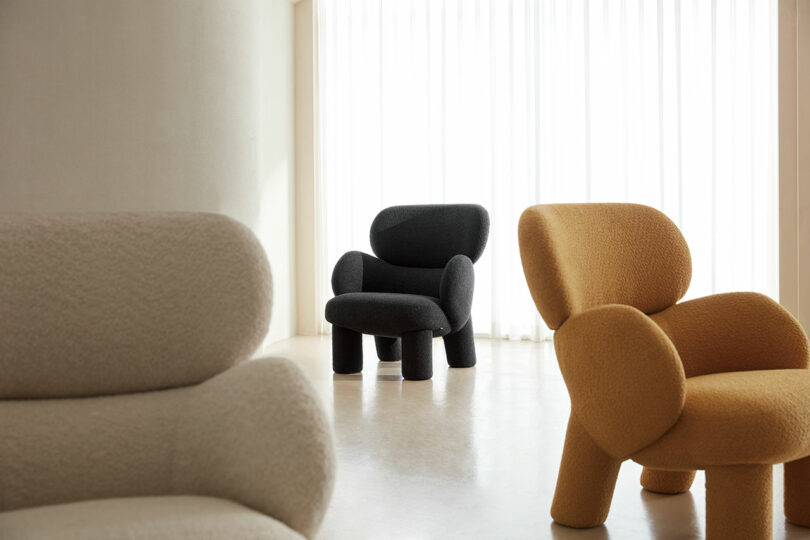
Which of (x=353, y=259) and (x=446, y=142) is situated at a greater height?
(x=446, y=142)

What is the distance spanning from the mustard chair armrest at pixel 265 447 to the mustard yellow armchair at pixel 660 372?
0.92 meters

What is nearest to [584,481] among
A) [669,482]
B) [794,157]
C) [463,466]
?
[669,482]

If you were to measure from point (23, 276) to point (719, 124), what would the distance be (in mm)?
5395

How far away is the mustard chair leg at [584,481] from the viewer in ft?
6.86

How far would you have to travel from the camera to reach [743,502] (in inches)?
70.9

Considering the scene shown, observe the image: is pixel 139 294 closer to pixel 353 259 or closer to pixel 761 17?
pixel 353 259

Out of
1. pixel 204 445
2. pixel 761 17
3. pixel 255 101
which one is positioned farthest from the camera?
pixel 761 17

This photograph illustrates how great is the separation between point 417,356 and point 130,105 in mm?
1992

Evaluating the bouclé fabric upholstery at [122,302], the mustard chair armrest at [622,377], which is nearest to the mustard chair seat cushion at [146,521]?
the bouclé fabric upholstery at [122,302]

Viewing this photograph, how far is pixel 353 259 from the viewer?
496cm

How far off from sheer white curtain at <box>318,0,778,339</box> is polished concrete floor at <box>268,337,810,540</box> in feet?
6.27

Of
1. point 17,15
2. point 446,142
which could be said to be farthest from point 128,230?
point 446,142

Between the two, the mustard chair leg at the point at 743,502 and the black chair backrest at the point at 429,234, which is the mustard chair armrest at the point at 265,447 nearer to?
the mustard chair leg at the point at 743,502

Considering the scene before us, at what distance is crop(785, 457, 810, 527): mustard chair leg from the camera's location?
2096 millimetres
